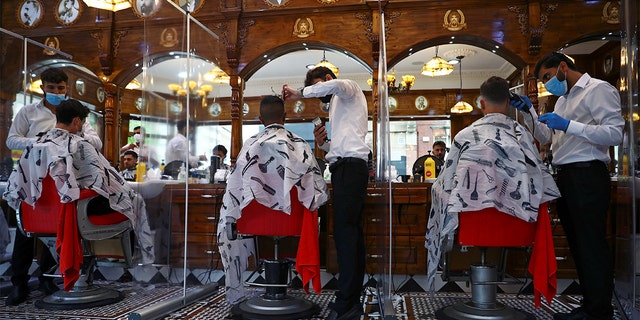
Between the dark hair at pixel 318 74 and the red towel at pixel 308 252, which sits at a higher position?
the dark hair at pixel 318 74

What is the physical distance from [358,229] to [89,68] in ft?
13.8

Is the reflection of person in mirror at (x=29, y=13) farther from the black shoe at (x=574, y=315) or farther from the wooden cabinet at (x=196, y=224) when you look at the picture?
the black shoe at (x=574, y=315)

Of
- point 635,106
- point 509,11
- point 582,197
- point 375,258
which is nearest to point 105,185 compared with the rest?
point 375,258

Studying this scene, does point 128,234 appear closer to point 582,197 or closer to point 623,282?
point 582,197

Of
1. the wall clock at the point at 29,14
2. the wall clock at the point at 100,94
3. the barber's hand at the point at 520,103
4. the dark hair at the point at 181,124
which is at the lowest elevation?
the dark hair at the point at 181,124

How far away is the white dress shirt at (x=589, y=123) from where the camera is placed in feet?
7.56

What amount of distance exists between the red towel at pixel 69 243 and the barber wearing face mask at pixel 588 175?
2.59 metres

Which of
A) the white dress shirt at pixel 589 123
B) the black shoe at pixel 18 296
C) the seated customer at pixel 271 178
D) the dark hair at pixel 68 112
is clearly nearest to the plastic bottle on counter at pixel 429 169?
the white dress shirt at pixel 589 123

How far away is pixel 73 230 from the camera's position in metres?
2.63

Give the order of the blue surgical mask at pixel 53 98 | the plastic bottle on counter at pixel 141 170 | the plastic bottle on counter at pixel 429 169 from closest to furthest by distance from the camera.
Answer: the plastic bottle on counter at pixel 141 170
the blue surgical mask at pixel 53 98
the plastic bottle on counter at pixel 429 169

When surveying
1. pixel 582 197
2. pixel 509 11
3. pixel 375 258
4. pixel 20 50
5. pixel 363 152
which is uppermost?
pixel 509 11

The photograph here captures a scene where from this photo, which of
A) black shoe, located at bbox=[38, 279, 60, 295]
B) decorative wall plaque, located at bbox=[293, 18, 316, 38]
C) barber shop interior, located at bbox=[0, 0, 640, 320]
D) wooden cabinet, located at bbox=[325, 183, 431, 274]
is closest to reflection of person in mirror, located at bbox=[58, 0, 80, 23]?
barber shop interior, located at bbox=[0, 0, 640, 320]

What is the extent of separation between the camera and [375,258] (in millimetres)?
3449

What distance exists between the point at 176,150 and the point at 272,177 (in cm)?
96
